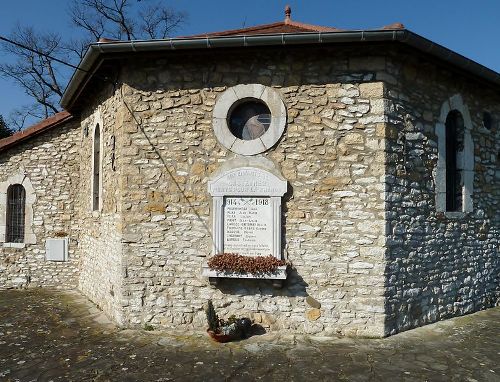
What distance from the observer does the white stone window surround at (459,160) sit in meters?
7.37

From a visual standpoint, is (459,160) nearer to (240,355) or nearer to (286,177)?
(286,177)

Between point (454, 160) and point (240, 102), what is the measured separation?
3.96 metres

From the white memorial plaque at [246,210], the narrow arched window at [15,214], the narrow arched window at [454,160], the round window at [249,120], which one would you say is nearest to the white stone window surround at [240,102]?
the round window at [249,120]

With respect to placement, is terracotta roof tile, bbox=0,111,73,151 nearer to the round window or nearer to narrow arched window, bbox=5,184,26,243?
narrow arched window, bbox=5,184,26,243

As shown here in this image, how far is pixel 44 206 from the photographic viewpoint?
10.4 m

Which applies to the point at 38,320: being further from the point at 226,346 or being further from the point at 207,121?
the point at 207,121

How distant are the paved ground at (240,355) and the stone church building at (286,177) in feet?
1.36

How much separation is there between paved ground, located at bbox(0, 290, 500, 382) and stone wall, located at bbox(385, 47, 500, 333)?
1.82ft

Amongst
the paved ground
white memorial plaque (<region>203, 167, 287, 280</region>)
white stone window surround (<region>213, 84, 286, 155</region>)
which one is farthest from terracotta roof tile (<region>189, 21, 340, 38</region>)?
the paved ground

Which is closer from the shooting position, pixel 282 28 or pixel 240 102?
pixel 240 102

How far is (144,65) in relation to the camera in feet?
23.0

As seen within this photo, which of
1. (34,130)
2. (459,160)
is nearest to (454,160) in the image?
(459,160)

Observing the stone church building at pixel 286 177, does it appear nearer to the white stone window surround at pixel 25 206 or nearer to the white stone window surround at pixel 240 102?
the white stone window surround at pixel 240 102

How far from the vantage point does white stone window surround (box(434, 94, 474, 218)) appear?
737cm
